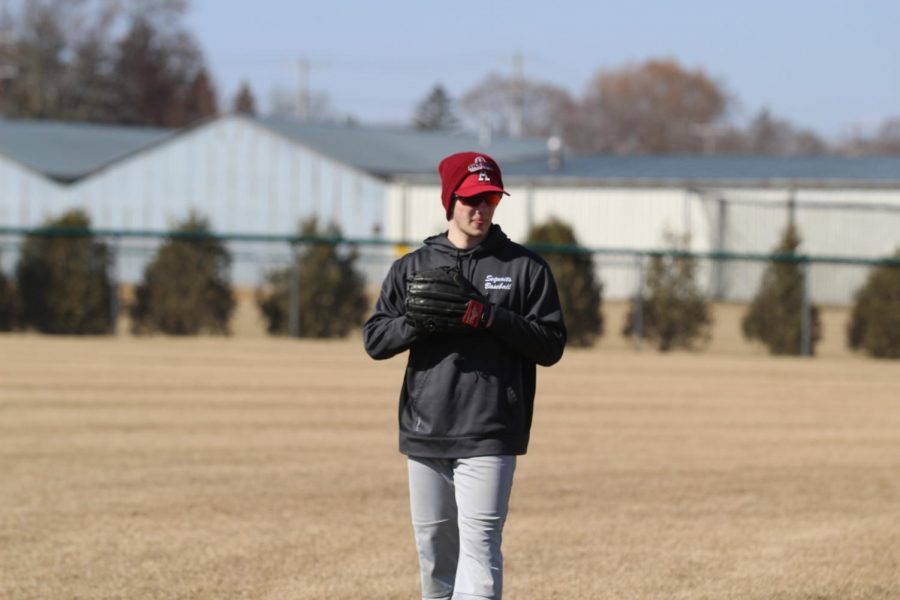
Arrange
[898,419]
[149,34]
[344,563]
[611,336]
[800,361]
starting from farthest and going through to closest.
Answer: [149,34], [611,336], [800,361], [898,419], [344,563]

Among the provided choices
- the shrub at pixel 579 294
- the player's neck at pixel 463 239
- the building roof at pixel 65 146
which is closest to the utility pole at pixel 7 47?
the building roof at pixel 65 146

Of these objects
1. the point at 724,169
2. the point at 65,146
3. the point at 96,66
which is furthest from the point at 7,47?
the point at 724,169

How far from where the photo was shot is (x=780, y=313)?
81.6 ft

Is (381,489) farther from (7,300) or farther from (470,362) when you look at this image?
(7,300)

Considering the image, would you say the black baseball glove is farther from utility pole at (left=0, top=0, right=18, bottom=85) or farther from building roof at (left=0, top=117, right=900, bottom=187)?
utility pole at (left=0, top=0, right=18, bottom=85)

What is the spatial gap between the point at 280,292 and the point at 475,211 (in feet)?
70.0

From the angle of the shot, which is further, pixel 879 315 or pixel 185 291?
pixel 185 291

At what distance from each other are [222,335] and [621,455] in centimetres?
1517

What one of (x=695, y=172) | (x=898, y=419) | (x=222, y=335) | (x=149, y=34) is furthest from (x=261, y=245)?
(x=149, y=34)

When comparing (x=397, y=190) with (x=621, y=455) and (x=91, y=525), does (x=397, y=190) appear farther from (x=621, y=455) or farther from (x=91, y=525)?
(x=91, y=525)

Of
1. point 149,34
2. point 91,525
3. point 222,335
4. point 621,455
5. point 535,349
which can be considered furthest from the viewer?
point 149,34

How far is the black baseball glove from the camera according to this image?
4902 mm

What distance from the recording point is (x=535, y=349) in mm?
5066

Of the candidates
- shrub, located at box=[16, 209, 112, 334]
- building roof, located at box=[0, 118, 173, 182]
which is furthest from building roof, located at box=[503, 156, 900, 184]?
shrub, located at box=[16, 209, 112, 334]
